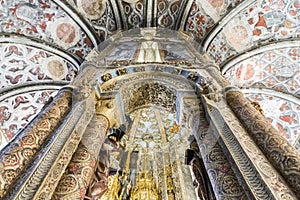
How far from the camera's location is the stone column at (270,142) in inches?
85.7

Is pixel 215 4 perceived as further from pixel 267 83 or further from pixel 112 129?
pixel 112 129

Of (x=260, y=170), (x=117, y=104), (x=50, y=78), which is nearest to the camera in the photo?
(x=260, y=170)

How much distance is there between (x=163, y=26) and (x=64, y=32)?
191 cm

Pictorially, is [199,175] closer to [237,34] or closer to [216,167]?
[216,167]

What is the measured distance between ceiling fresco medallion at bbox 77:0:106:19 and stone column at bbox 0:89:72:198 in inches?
105

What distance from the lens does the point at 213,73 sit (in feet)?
13.7

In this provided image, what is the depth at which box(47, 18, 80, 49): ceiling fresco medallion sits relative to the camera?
5691 mm

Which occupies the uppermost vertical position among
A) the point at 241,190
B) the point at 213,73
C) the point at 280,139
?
the point at 213,73

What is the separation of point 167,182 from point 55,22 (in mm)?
3770

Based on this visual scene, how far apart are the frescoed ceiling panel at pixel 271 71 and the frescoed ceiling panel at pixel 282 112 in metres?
0.26

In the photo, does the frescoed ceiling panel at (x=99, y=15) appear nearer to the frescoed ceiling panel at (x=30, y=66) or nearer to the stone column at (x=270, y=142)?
the frescoed ceiling panel at (x=30, y=66)

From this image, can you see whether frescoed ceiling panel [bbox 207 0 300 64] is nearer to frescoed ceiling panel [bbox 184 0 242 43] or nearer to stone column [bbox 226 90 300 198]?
frescoed ceiling panel [bbox 184 0 242 43]

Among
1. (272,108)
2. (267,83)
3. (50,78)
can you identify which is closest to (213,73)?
(267,83)

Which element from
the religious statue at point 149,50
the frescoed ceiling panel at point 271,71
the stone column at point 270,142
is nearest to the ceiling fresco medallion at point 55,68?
the religious statue at point 149,50
